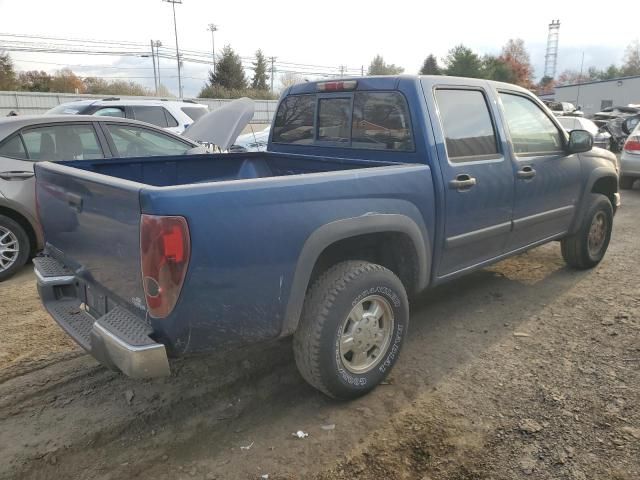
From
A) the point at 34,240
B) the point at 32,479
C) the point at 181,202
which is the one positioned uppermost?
the point at 181,202

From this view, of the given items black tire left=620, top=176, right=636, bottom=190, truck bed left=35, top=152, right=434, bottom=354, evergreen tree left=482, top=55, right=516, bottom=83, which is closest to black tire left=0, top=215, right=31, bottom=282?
truck bed left=35, top=152, right=434, bottom=354

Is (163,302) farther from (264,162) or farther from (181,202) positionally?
(264,162)

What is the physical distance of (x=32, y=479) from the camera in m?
Answer: 2.51

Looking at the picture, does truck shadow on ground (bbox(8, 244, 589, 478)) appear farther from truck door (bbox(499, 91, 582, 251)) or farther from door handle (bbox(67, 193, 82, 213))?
door handle (bbox(67, 193, 82, 213))

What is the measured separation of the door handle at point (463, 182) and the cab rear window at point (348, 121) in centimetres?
38

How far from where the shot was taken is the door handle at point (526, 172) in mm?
4036

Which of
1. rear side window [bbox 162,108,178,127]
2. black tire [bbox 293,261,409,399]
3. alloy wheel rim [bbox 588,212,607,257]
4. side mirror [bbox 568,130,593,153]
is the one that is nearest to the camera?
black tire [bbox 293,261,409,399]

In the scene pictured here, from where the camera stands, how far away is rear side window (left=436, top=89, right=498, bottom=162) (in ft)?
11.7

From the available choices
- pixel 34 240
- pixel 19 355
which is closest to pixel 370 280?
pixel 19 355

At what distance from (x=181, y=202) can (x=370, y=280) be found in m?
1.24

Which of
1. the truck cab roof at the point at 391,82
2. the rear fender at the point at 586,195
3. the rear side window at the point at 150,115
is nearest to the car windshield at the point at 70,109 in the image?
the rear side window at the point at 150,115

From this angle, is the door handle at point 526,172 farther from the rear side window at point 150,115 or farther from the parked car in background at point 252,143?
the rear side window at point 150,115

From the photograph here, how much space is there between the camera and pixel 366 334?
3064 mm

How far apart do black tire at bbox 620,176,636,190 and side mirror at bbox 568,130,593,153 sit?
7.02m
